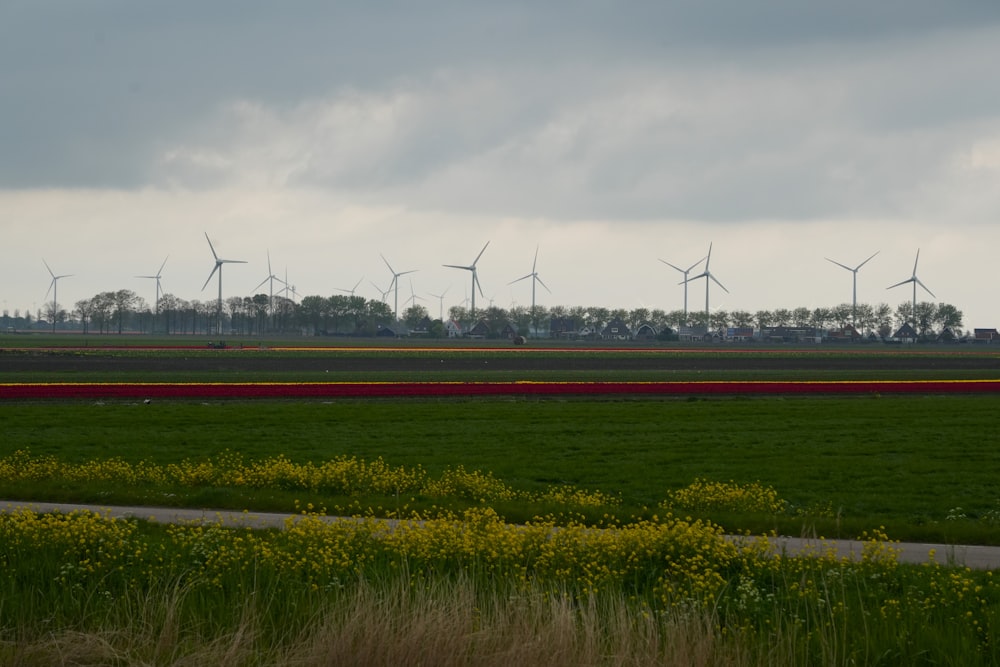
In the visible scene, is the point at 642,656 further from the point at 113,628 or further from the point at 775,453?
the point at 775,453

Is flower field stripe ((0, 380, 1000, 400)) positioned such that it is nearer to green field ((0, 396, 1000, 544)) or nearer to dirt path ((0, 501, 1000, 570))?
green field ((0, 396, 1000, 544))

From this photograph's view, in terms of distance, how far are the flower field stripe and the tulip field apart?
2.05m

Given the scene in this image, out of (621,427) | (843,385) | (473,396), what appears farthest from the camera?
(843,385)

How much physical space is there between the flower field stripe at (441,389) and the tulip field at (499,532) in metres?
2.05

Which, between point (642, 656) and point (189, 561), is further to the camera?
point (189, 561)

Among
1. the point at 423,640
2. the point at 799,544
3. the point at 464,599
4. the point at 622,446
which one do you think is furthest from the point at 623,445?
the point at 423,640

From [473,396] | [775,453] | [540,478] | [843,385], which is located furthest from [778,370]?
[540,478]

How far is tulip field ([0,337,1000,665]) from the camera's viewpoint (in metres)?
12.8

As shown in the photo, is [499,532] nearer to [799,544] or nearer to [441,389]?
[799,544]

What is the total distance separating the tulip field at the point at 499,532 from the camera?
12.8 metres

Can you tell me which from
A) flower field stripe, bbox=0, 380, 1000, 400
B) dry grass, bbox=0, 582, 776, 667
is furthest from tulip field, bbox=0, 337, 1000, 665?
flower field stripe, bbox=0, 380, 1000, 400

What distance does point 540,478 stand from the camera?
27.0 metres

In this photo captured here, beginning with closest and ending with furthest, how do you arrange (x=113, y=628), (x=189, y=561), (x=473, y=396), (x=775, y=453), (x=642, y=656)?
(x=642, y=656), (x=113, y=628), (x=189, y=561), (x=775, y=453), (x=473, y=396)

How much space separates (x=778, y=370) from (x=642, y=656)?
72.5 metres
